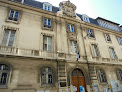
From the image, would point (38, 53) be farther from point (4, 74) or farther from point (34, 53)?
point (4, 74)

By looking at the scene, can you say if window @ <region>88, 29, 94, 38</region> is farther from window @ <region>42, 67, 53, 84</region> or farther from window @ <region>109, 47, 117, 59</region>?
window @ <region>42, 67, 53, 84</region>

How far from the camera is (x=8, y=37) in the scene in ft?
27.1

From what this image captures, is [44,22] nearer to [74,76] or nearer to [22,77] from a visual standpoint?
[22,77]

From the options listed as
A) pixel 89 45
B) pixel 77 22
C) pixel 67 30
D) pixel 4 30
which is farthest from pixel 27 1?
pixel 89 45

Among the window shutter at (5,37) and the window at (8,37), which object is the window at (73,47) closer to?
the window at (8,37)

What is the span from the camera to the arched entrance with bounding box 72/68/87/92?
29.8 ft

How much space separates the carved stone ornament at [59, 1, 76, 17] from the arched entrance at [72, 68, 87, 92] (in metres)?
8.11

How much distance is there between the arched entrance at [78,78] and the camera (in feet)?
29.8

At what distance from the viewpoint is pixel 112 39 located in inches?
593

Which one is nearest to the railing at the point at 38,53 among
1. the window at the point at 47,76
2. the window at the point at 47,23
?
the window at the point at 47,76

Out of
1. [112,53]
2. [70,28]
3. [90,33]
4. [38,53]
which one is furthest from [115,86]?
[38,53]

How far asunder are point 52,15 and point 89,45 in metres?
6.63

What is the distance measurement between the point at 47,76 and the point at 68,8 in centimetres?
1044

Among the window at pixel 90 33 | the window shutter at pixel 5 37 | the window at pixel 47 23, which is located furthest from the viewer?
the window at pixel 90 33
